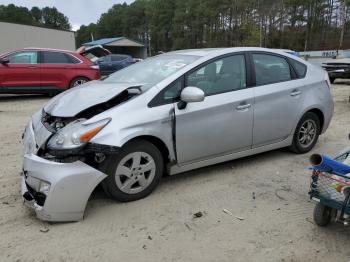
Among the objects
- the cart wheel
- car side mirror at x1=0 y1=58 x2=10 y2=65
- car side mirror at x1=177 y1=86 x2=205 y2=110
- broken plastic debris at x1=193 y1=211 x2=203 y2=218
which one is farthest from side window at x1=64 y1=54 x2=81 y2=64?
the cart wheel

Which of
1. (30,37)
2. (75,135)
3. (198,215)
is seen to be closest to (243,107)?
(198,215)

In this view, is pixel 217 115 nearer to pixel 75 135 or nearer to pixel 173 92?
pixel 173 92

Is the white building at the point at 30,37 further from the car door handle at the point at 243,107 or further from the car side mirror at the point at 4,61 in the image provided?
the car door handle at the point at 243,107

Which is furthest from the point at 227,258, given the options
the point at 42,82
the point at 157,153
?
the point at 42,82

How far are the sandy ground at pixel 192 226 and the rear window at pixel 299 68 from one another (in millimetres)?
1480

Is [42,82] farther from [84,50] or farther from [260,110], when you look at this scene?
[260,110]

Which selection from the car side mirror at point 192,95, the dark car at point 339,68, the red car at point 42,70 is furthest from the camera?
the dark car at point 339,68

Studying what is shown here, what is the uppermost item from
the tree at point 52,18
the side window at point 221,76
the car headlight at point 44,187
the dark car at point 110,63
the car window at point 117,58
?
the tree at point 52,18

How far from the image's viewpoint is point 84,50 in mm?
13289

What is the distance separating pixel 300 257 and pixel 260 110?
7.19ft

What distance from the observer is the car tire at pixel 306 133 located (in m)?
5.50

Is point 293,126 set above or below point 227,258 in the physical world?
above

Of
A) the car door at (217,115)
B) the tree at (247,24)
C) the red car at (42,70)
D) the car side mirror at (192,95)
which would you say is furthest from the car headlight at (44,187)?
the tree at (247,24)

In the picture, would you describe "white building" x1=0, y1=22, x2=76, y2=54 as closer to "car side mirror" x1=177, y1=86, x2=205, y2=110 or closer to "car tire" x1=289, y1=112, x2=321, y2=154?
"car tire" x1=289, y1=112, x2=321, y2=154
